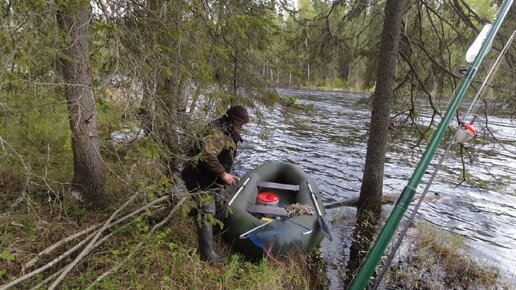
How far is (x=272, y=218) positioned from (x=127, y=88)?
3306 millimetres

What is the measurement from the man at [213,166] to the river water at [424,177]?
1.02m

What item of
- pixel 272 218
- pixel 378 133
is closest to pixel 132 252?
pixel 272 218

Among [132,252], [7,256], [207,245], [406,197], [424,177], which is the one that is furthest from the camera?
[424,177]

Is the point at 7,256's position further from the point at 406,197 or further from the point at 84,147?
the point at 406,197

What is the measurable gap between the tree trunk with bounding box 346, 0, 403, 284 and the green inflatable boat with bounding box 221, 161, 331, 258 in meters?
1.12

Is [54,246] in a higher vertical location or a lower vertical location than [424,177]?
higher

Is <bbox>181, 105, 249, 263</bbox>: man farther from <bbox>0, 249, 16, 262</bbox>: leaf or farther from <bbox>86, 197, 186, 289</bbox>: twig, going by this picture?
<bbox>0, 249, 16, 262</bbox>: leaf

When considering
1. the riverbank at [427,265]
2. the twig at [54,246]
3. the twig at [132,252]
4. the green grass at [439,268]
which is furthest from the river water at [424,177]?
the twig at [54,246]

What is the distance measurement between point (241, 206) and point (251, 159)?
214 inches

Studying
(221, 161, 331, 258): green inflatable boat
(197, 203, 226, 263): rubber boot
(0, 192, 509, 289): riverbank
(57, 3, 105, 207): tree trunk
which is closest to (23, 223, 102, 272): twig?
(0, 192, 509, 289): riverbank

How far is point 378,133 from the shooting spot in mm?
6574

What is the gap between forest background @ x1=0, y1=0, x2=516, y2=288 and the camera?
2672mm

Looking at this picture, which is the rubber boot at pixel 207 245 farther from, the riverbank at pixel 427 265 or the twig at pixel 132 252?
the riverbank at pixel 427 265

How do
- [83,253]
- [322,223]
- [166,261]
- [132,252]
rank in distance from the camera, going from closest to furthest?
[83,253]
[132,252]
[166,261]
[322,223]
